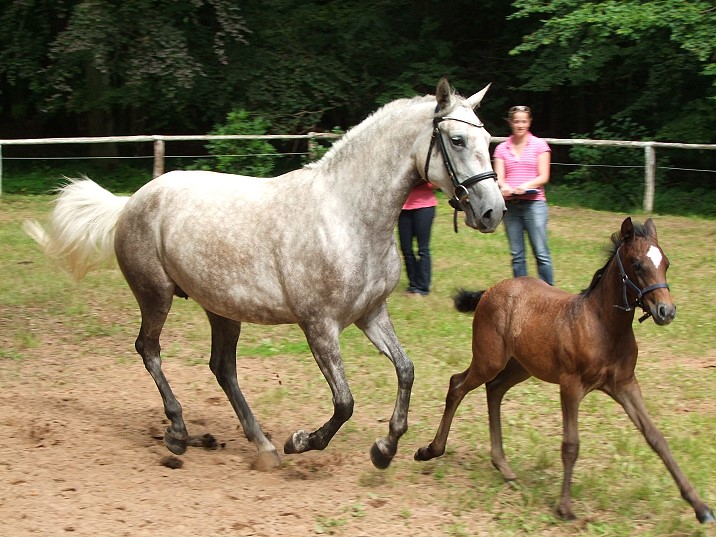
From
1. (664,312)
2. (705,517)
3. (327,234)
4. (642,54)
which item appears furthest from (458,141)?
(642,54)

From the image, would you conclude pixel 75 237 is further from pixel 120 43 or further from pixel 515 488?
pixel 120 43

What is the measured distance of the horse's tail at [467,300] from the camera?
5.92 metres

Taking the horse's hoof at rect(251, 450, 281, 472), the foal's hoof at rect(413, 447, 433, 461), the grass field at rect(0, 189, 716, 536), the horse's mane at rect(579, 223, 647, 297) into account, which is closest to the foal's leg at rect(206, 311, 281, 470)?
the horse's hoof at rect(251, 450, 281, 472)

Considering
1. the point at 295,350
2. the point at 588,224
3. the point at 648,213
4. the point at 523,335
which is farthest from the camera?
the point at 648,213

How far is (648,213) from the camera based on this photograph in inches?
626

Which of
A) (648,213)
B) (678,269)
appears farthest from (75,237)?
(648,213)

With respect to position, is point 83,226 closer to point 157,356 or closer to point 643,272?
point 157,356

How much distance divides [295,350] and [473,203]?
390cm

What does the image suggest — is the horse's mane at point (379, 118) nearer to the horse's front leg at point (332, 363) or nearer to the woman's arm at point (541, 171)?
the horse's front leg at point (332, 363)

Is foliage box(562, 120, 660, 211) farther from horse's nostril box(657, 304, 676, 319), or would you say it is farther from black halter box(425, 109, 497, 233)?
horse's nostril box(657, 304, 676, 319)

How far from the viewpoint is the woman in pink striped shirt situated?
7.97 m

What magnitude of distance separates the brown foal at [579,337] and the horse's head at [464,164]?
68 cm

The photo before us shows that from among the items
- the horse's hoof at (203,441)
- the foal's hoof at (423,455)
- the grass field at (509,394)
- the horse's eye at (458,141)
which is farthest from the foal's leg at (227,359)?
the horse's eye at (458,141)

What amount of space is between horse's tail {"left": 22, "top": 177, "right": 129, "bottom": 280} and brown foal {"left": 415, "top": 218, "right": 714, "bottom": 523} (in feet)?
9.08
